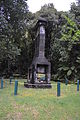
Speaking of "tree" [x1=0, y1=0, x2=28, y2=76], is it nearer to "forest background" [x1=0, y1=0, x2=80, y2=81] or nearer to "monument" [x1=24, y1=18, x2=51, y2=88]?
"forest background" [x1=0, y1=0, x2=80, y2=81]

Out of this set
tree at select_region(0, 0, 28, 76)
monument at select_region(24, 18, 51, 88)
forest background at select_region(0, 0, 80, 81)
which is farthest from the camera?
forest background at select_region(0, 0, 80, 81)

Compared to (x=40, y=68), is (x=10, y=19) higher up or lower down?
higher up

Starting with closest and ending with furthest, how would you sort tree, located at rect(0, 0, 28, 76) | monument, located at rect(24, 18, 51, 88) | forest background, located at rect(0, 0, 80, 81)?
monument, located at rect(24, 18, 51, 88) < tree, located at rect(0, 0, 28, 76) < forest background, located at rect(0, 0, 80, 81)

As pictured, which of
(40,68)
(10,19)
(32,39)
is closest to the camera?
(40,68)

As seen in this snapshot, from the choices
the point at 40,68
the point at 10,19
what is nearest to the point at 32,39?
the point at 10,19

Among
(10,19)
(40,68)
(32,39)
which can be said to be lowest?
(40,68)

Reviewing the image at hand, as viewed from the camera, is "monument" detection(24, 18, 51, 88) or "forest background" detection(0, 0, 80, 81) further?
"forest background" detection(0, 0, 80, 81)

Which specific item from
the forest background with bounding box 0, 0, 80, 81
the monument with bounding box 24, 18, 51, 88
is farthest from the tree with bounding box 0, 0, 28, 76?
the monument with bounding box 24, 18, 51, 88

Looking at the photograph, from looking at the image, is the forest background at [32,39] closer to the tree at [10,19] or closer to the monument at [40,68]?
the tree at [10,19]

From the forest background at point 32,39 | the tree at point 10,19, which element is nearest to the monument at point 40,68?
the forest background at point 32,39

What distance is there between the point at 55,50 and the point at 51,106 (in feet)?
62.4

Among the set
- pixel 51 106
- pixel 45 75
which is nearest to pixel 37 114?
pixel 51 106

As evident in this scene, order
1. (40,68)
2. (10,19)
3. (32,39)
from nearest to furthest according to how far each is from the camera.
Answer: (40,68), (10,19), (32,39)

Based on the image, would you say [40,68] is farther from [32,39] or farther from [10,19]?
[32,39]
